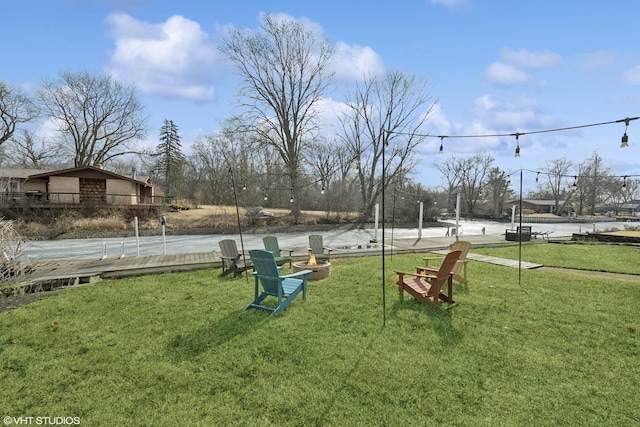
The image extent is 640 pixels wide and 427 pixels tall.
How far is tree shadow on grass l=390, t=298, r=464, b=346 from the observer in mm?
3590

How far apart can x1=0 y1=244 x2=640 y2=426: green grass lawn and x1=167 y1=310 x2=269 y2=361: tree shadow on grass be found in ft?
0.07

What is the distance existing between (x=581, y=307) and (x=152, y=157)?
1577 inches

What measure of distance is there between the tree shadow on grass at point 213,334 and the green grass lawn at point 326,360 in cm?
2

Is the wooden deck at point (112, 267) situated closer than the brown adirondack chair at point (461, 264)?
No

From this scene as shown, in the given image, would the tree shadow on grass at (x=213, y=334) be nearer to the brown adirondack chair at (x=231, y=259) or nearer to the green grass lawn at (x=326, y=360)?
the green grass lawn at (x=326, y=360)

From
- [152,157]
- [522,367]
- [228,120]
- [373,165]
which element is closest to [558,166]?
[373,165]

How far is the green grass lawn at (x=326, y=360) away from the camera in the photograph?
236 cm

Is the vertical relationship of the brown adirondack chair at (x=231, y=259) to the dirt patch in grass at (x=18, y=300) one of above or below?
above

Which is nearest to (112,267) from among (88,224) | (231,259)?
(231,259)

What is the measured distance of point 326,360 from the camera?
3.05m

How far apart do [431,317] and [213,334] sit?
2592 millimetres

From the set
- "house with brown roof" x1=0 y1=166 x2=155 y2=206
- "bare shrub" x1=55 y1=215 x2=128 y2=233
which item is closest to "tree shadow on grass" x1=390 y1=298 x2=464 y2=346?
"bare shrub" x1=55 y1=215 x2=128 y2=233

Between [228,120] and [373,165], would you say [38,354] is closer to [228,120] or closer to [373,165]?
[228,120]

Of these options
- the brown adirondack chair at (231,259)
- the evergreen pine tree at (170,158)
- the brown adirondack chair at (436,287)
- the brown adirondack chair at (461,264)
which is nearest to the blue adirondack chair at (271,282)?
the brown adirondack chair at (436,287)
